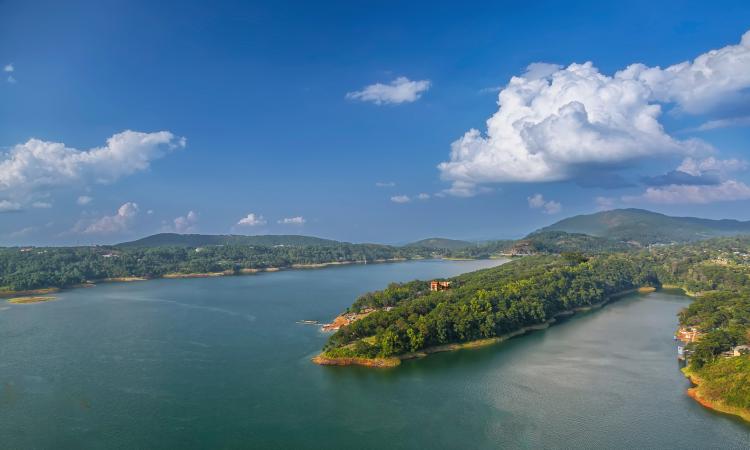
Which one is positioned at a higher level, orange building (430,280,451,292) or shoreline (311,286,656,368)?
orange building (430,280,451,292)

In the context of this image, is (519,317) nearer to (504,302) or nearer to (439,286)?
(504,302)

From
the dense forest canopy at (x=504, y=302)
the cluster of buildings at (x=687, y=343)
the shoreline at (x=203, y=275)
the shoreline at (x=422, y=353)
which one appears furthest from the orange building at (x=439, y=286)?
the shoreline at (x=203, y=275)

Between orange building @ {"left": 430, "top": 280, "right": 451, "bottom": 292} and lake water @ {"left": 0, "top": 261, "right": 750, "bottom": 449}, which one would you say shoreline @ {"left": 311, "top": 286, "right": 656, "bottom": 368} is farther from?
orange building @ {"left": 430, "top": 280, "right": 451, "bottom": 292}

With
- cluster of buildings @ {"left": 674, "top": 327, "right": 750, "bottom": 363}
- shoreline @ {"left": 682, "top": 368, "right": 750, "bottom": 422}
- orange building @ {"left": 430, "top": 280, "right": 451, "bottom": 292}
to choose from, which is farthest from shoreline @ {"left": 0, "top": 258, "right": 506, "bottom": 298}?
shoreline @ {"left": 682, "top": 368, "right": 750, "bottom": 422}

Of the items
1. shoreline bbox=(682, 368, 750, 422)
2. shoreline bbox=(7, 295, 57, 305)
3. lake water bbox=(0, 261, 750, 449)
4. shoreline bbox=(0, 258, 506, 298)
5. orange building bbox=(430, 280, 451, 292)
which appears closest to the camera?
lake water bbox=(0, 261, 750, 449)

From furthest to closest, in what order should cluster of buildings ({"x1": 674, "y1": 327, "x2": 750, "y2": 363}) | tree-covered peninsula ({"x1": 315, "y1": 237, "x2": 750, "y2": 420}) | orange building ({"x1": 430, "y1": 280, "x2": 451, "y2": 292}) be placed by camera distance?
1. orange building ({"x1": 430, "y1": 280, "x2": 451, "y2": 292})
2. cluster of buildings ({"x1": 674, "y1": 327, "x2": 750, "y2": 363})
3. tree-covered peninsula ({"x1": 315, "y1": 237, "x2": 750, "y2": 420})

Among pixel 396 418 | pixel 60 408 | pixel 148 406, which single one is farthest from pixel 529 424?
pixel 60 408
